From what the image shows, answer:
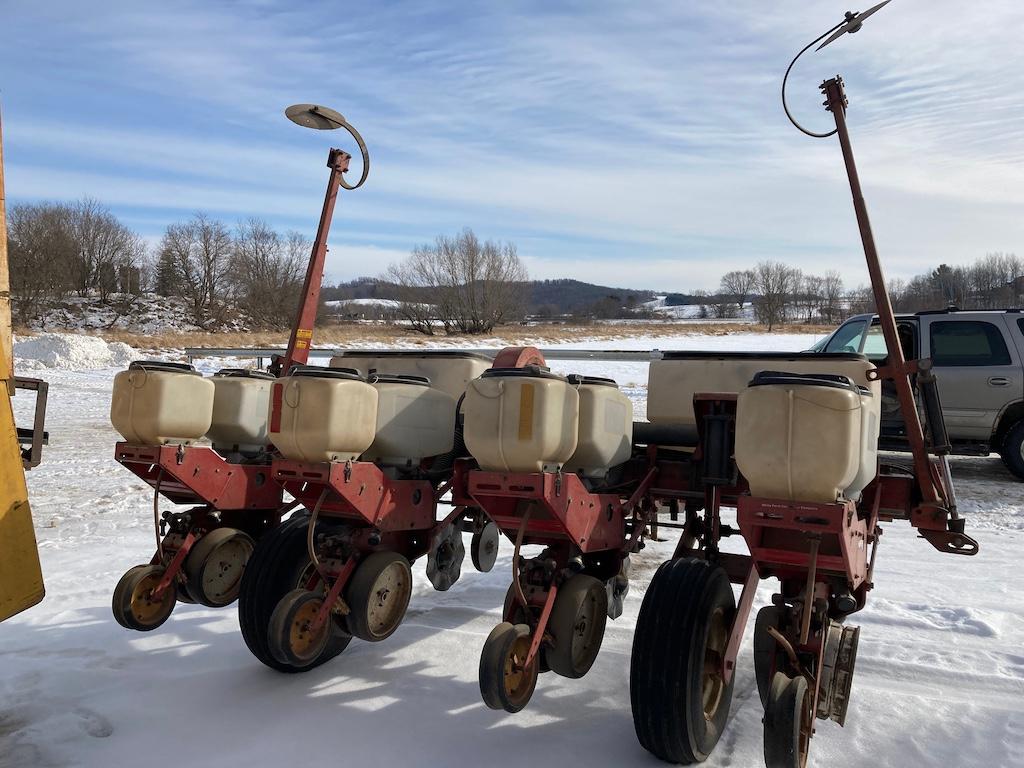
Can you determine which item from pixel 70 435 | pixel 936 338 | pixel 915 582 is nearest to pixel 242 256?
pixel 70 435

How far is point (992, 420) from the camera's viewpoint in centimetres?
957

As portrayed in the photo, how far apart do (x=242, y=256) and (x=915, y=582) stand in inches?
1916

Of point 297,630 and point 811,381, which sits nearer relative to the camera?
point 811,381

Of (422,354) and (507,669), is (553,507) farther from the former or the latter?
(422,354)

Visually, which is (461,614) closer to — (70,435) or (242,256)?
(70,435)

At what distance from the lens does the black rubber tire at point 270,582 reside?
4.12 meters

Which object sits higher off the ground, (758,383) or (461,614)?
(758,383)

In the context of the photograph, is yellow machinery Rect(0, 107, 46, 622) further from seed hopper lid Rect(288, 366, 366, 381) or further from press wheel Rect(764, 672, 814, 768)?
press wheel Rect(764, 672, 814, 768)

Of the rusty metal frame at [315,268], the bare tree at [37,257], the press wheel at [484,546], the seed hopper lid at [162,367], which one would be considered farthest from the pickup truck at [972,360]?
the bare tree at [37,257]

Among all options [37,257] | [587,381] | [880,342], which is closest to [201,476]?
[587,381]

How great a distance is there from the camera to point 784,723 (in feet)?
9.18

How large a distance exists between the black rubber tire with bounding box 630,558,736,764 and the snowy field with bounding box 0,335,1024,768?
202 millimetres

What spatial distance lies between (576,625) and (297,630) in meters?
1.32

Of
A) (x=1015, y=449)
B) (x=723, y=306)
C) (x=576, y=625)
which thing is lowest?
(x=576, y=625)
